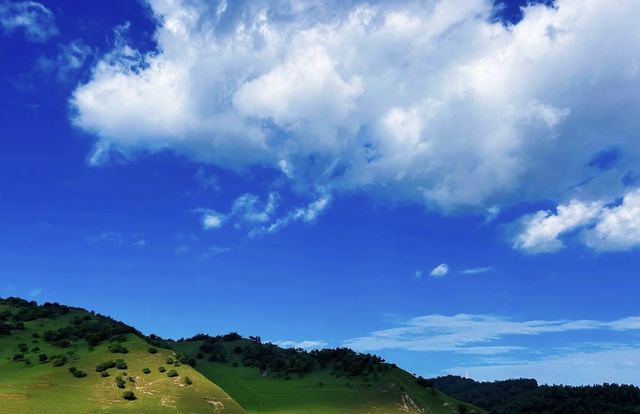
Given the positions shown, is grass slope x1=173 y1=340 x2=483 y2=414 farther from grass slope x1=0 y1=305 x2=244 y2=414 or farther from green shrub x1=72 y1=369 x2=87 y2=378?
green shrub x1=72 y1=369 x2=87 y2=378

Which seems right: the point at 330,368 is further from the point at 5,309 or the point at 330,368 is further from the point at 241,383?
the point at 5,309

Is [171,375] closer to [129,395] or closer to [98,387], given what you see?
[129,395]

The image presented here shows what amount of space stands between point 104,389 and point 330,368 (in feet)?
224

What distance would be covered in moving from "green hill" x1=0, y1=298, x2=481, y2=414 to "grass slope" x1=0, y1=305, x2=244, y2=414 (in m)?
0.19

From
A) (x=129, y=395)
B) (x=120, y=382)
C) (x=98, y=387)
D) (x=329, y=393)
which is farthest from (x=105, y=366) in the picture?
(x=329, y=393)

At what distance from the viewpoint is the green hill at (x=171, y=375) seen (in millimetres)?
107125

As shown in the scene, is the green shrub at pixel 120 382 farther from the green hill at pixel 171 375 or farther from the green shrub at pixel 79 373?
the green shrub at pixel 79 373

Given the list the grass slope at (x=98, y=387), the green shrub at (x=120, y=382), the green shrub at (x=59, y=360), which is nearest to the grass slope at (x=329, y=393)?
the grass slope at (x=98, y=387)

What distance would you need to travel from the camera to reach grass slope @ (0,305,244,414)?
99.2 metres

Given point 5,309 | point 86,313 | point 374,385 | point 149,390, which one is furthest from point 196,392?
point 5,309

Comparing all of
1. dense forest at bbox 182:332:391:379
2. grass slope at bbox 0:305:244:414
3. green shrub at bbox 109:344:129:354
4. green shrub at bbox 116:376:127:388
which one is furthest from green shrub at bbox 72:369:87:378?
dense forest at bbox 182:332:391:379

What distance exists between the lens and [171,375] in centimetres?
12000

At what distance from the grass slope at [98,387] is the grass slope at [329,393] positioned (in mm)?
18904

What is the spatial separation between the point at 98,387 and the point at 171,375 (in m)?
14.9
